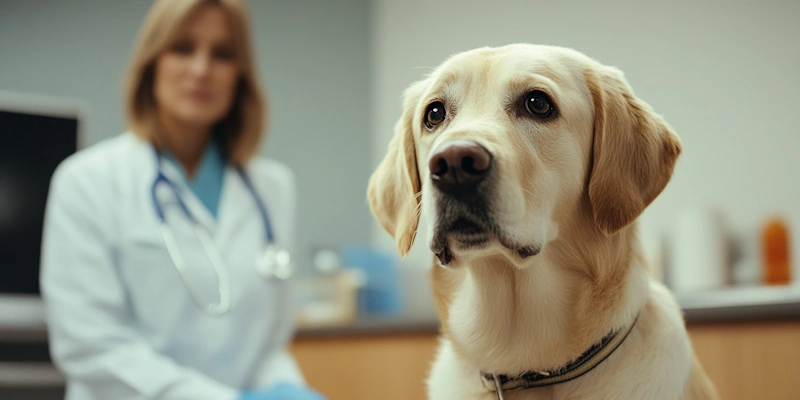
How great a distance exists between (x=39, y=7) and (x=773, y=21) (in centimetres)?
222

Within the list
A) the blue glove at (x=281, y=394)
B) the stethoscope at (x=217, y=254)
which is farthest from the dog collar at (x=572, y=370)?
the stethoscope at (x=217, y=254)

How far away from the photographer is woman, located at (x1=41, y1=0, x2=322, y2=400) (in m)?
1.51

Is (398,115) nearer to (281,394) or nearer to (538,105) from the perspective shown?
(538,105)

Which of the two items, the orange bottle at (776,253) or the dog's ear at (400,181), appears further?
the orange bottle at (776,253)

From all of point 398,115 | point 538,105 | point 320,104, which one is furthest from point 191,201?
point 320,104

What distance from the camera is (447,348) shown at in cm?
108

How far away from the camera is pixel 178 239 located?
1719 millimetres

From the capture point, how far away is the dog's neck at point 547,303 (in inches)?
36.2

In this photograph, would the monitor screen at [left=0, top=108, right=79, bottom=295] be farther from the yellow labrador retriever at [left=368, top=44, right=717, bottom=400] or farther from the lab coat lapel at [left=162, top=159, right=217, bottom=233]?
the yellow labrador retriever at [left=368, top=44, right=717, bottom=400]

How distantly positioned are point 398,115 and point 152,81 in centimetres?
89

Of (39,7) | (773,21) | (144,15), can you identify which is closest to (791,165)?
(773,21)

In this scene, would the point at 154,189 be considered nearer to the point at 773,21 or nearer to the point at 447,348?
the point at 447,348

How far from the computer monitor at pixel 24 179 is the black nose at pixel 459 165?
1.43m

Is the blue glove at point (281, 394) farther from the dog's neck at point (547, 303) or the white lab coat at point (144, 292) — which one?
the dog's neck at point (547, 303)
